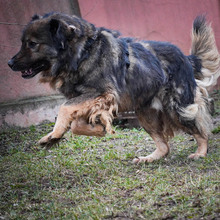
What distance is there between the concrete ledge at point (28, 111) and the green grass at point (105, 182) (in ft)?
2.28

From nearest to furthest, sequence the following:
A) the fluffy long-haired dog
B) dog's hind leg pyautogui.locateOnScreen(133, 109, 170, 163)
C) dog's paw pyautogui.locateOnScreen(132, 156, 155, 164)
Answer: the fluffy long-haired dog → dog's paw pyautogui.locateOnScreen(132, 156, 155, 164) → dog's hind leg pyautogui.locateOnScreen(133, 109, 170, 163)

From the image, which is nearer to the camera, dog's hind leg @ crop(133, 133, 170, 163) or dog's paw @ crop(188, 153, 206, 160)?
dog's paw @ crop(188, 153, 206, 160)

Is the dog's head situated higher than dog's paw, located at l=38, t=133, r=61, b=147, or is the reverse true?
the dog's head

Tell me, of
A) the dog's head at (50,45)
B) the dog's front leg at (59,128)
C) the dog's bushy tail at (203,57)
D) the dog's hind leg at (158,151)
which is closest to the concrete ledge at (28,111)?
the dog's head at (50,45)

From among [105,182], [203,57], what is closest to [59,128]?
[105,182]

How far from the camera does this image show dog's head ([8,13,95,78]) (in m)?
4.18

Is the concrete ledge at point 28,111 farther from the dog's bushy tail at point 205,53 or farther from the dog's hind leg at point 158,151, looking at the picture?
the dog's bushy tail at point 205,53

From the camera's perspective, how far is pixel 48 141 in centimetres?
384

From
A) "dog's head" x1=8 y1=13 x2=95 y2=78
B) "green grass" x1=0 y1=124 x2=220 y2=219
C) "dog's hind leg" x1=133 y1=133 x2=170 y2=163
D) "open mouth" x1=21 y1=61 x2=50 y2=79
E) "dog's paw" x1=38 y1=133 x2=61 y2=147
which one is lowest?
"dog's hind leg" x1=133 y1=133 x2=170 y2=163

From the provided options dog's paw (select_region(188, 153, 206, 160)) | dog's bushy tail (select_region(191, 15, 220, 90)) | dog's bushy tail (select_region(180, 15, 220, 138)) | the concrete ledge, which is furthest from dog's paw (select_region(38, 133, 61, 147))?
the concrete ledge

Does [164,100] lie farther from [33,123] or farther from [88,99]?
[33,123]

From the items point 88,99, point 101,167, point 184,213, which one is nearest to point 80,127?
point 88,99

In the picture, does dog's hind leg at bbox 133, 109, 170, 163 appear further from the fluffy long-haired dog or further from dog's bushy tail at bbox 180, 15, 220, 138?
dog's bushy tail at bbox 180, 15, 220, 138

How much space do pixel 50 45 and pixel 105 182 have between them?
1.69 meters
